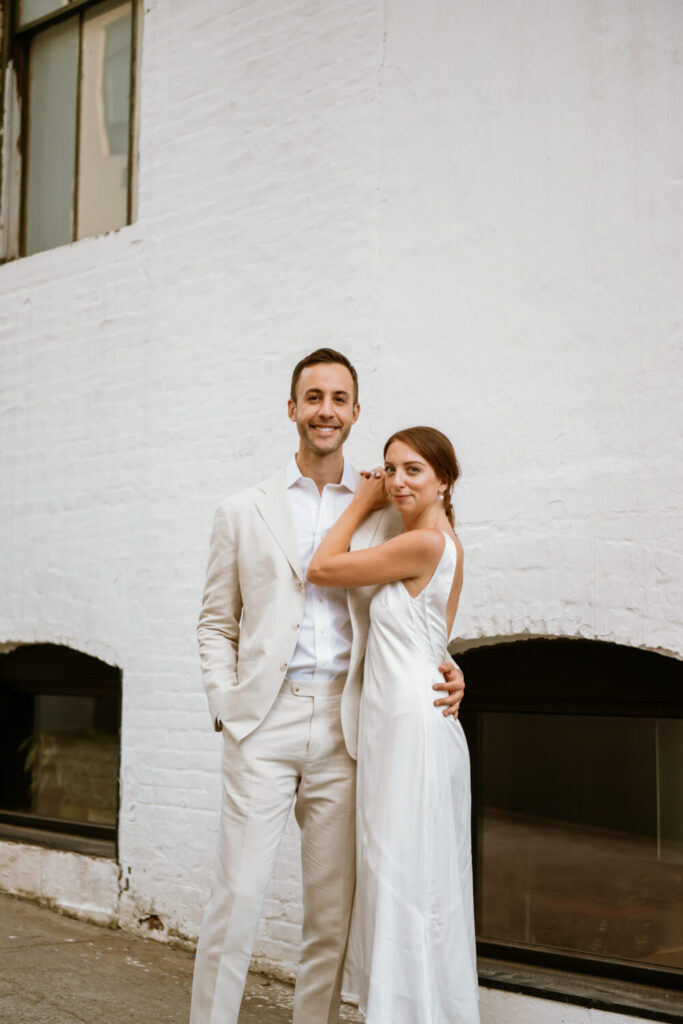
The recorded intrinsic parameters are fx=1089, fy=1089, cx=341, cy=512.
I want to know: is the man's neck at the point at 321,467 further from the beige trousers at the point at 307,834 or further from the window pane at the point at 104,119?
the window pane at the point at 104,119

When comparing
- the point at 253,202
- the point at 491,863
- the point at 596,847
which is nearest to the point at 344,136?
the point at 253,202

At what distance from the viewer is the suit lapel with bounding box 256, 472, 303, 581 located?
340cm

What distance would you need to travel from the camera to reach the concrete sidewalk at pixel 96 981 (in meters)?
4.23

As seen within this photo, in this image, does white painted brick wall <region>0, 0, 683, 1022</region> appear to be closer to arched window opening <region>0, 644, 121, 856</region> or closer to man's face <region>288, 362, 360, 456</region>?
arched window opening <region>0, 644, 121, 856</region>

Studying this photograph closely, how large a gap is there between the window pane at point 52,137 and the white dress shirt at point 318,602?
146 inches

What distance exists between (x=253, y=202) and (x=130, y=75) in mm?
1569

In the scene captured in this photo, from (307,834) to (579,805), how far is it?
819 cm

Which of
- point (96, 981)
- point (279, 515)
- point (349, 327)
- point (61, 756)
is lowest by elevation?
point (96, 981)

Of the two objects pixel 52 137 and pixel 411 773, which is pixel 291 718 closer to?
pixel 411 773

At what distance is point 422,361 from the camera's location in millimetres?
4629

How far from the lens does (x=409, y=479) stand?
3307mm

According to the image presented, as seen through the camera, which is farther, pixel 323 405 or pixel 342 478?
pixel 342 478

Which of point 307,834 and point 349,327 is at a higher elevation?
point 349,327

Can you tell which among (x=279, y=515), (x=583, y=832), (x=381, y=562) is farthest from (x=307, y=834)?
(x=583, y=832)
